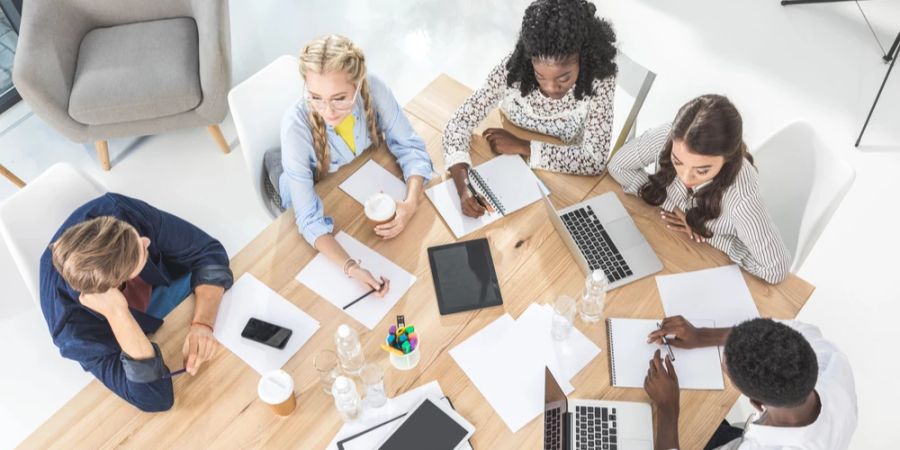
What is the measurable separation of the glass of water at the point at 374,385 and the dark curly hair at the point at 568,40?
3.48 feet

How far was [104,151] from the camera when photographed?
10.5ft

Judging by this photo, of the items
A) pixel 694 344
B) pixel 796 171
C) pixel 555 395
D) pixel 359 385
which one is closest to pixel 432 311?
pixel 359 385

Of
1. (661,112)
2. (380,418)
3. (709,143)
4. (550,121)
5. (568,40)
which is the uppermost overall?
(568,40)

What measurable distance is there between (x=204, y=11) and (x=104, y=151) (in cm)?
86

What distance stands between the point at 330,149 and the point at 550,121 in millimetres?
783

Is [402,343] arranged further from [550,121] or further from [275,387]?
[550,121]

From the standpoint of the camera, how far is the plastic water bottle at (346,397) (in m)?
1.58

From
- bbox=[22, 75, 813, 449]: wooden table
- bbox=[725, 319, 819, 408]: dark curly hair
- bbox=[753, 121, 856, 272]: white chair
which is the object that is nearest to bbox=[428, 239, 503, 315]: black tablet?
bbox=[22, 75, 813, 449]: wooden table

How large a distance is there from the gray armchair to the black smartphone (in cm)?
157

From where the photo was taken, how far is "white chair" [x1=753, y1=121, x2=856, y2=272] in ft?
6.40

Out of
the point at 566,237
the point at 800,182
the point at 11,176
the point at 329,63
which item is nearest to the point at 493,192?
the point at 566,237

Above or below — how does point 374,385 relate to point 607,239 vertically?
below

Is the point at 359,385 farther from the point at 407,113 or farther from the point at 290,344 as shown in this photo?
the point at 407,113

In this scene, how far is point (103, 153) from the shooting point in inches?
126
